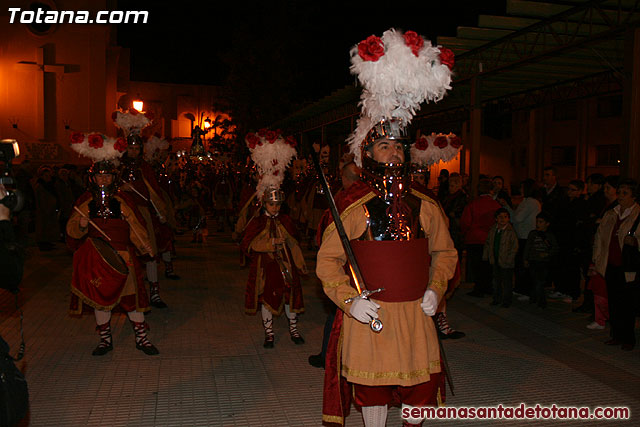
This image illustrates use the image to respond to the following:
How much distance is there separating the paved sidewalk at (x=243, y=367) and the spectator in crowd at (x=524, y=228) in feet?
1.46

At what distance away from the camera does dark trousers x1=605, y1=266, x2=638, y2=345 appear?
639 centimetres

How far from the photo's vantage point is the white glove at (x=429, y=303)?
3312 mm

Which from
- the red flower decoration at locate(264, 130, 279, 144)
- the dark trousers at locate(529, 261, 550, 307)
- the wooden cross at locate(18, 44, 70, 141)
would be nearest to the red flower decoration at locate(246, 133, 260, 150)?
the red flower decoration at locate(264, 130, 279, 144)

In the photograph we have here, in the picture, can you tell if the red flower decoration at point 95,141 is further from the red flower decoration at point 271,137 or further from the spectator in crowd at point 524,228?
the spectator in crowd at point 524,228

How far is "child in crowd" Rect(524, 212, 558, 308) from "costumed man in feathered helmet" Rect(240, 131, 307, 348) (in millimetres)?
3759

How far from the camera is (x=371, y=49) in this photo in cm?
320

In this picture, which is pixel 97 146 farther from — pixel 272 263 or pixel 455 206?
pixel 455 206

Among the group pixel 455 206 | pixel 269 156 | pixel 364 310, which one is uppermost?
pixel 269 156

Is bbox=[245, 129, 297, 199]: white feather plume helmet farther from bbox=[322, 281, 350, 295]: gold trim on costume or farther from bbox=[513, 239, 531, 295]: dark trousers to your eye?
bbox=[513, 239, 531, 295]: dark trousers

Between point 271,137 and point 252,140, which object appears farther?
point 252,140

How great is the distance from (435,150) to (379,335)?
5378mm

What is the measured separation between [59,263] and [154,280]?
5.11 metres

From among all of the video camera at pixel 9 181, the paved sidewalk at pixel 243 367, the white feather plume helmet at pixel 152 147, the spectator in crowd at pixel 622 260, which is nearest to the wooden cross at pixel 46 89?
the white feather plume helmet at pixel 152 147

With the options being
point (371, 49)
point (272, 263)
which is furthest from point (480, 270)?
point (371, 49)
